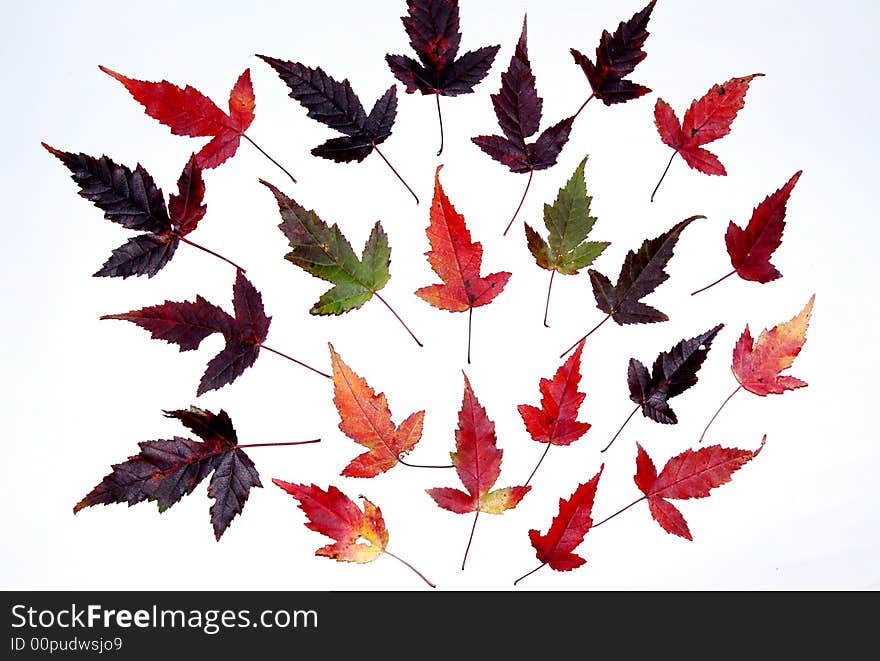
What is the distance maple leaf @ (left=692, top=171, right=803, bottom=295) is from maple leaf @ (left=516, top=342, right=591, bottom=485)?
0.30m

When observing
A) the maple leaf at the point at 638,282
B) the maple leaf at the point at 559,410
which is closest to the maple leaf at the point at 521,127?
the maple leaf at the point at 638,282

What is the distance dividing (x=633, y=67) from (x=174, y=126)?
0.67 metres

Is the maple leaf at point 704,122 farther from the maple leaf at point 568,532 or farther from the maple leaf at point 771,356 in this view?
the maple leaf at point 568,532

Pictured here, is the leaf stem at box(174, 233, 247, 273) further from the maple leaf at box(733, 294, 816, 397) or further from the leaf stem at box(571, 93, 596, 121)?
the maple leaf at box(733, 294, 816, 397)

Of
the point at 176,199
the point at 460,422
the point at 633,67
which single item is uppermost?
the point at 633,67

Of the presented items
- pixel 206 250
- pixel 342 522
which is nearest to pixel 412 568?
pixel 342 522

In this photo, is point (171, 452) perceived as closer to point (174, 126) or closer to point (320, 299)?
point (320, 299)

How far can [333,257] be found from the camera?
1038mm

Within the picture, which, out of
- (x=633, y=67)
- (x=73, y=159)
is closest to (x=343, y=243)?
(x=73, y=159)

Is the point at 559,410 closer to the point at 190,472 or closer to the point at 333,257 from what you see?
the point at 333,257

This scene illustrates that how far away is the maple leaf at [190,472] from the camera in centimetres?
101

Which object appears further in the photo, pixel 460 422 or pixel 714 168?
pixel 714 168

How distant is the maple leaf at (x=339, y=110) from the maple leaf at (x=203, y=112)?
0.07 metres

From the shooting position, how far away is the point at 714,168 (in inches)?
44.1
